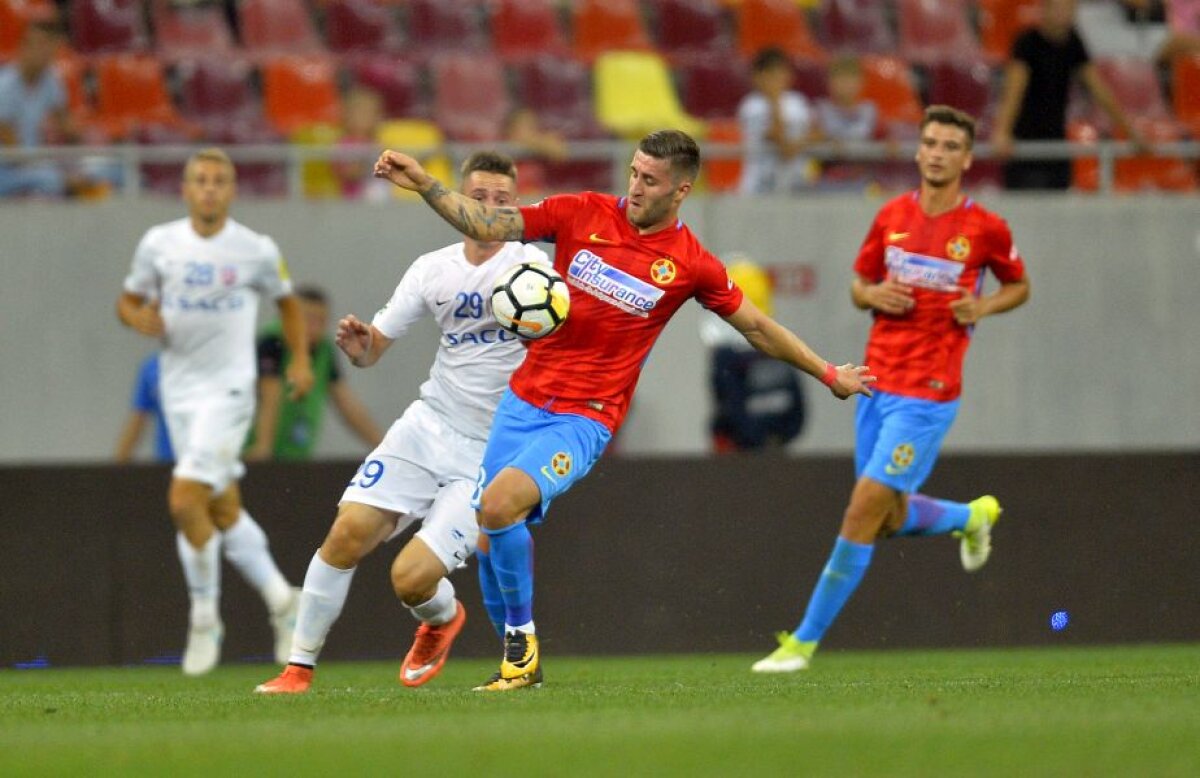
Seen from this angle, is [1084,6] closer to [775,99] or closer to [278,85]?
[775,99]

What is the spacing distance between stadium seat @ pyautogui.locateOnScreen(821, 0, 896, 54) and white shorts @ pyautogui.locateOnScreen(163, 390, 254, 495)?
7493 mm

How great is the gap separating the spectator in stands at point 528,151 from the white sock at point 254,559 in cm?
356

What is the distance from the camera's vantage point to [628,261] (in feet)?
25.5

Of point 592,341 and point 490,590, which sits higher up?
point 592,341

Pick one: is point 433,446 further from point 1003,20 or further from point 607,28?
point 1003,20

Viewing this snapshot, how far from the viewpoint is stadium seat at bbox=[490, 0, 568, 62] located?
1579 cm

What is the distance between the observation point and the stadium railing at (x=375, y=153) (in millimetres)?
12641

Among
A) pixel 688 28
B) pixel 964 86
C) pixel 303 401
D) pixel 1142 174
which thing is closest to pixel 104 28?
pixel 303 401

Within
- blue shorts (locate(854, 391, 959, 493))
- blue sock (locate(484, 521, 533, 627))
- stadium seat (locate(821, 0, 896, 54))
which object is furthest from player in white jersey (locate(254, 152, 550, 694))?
stadium seat (locate(821, 0, 896, 54))

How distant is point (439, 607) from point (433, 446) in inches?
28.3

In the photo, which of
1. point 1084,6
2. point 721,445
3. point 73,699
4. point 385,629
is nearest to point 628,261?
point 73,699

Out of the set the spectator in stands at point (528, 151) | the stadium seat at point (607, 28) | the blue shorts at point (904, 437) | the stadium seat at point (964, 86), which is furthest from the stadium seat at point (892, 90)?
the blue shorts at point (904, 437)

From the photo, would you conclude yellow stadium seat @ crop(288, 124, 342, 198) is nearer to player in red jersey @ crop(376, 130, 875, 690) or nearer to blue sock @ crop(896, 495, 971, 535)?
blue sock @ crop(896, 495, 971, 535)

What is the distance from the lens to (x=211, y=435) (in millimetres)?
10523
